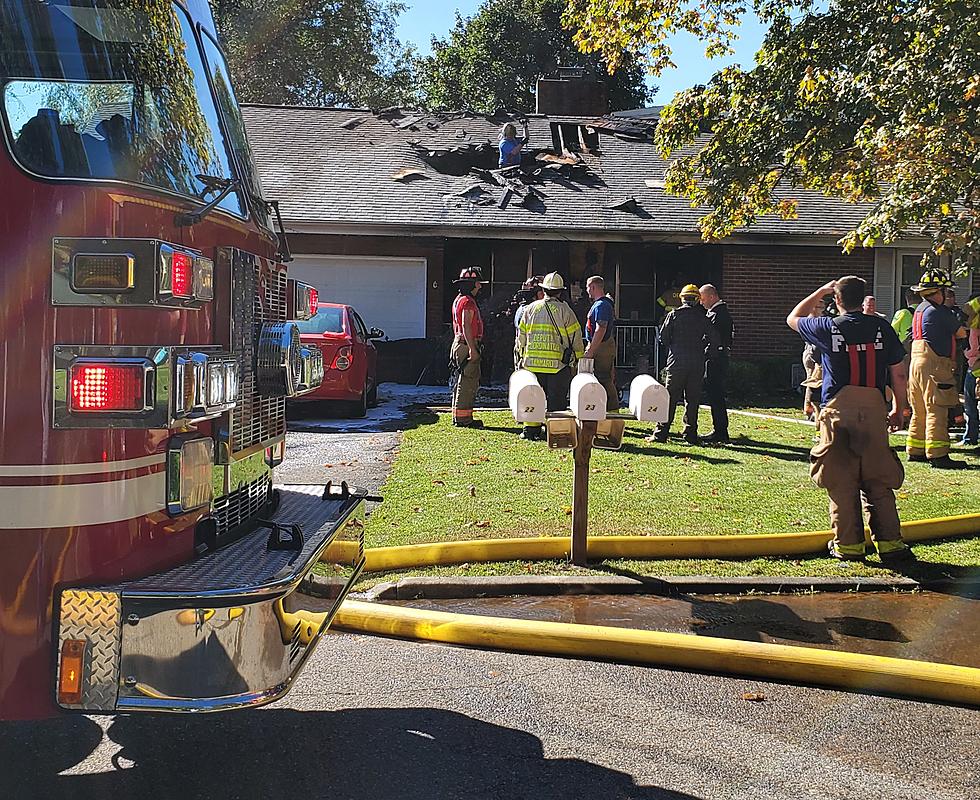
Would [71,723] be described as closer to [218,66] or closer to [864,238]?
[218,66]

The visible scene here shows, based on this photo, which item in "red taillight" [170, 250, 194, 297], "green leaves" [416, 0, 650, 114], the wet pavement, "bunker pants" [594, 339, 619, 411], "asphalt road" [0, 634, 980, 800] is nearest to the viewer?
"red taillight" [170, 250, 194, 297]

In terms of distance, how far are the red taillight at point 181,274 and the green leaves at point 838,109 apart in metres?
6.44

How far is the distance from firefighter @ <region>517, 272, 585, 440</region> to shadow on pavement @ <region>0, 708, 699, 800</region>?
23.3 ft

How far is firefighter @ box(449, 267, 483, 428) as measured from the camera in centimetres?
1216

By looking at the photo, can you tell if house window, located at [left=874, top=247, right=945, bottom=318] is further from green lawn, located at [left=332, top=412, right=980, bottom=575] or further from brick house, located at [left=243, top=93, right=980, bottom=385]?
green lawn, located at [left=332, top=412, right=980, bottom=575]

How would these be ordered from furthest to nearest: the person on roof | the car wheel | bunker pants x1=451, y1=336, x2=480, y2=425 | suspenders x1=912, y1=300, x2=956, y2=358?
the person on roof < the car wheel < bunker pants x1=451, y1=336, x2=480, y2=425 < suspenders x1=912, y1=300, x2=956, y2=358

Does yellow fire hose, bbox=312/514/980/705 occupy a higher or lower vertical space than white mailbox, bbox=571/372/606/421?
lower

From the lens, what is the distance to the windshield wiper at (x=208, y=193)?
3.05 metres

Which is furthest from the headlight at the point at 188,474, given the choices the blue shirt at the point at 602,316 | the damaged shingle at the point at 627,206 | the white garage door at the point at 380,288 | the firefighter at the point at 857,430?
the damaged shingle at the point at 627,206

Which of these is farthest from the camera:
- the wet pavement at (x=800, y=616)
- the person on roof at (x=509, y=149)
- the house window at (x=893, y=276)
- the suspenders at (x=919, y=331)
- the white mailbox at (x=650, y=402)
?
the person on roof at (x=509, y=149)

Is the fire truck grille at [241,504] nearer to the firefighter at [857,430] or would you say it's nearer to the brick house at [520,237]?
the firefighter at [857,430]

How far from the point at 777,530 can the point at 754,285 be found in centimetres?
1301

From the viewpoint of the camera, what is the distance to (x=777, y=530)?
749 cm

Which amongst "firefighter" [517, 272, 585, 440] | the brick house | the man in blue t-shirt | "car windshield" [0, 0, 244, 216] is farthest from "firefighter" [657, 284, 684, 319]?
"car windshield" [0, 0, 244, 216]
